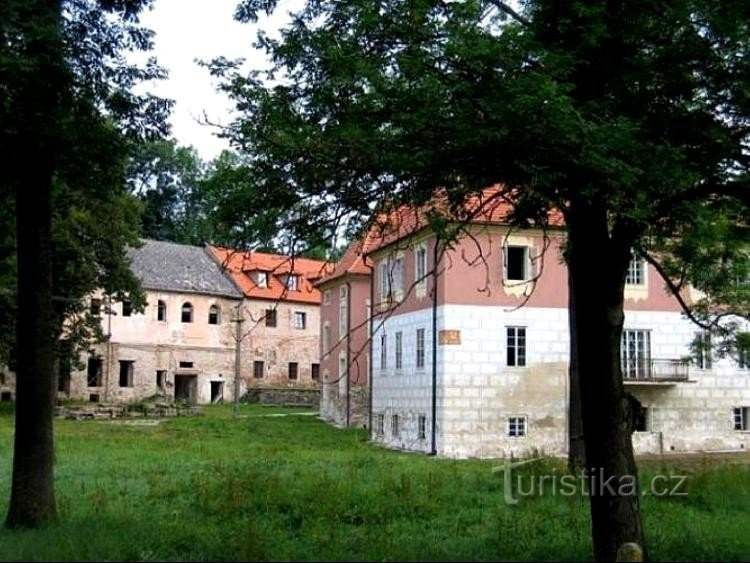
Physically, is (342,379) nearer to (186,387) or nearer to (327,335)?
(327,335)

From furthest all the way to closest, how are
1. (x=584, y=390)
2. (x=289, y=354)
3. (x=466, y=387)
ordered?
(x=289, y=354)
(x=466, y=387)
(x=584, y=390)

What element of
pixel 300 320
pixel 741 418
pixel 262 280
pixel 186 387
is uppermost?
pixel 300 320

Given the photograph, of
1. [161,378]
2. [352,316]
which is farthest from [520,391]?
[161,378]

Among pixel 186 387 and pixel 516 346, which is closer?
pixel 516 346

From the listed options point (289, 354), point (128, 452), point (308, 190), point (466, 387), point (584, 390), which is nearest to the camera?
point (308, 190)

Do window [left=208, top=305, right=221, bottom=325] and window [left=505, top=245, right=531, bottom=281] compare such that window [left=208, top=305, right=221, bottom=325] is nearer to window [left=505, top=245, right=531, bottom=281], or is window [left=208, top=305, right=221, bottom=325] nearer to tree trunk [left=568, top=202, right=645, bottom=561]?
window [left=505, top=245, right=531, bottom=281]

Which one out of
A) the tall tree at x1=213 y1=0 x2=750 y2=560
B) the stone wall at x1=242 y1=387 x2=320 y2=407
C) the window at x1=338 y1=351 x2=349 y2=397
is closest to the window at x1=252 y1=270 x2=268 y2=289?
the tall tree at x1=213 y1=0 x2=750 y2=560

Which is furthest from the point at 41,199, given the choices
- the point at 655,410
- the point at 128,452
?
the point at 655,410

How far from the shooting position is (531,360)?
31.6 metres

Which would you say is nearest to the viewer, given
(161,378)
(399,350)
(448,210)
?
(448,210)

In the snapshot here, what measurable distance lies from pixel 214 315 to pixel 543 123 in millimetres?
55152

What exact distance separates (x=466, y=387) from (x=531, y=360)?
2.52m

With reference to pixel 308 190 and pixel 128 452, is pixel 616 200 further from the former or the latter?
pixel 128 452

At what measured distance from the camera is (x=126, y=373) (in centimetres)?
5747
